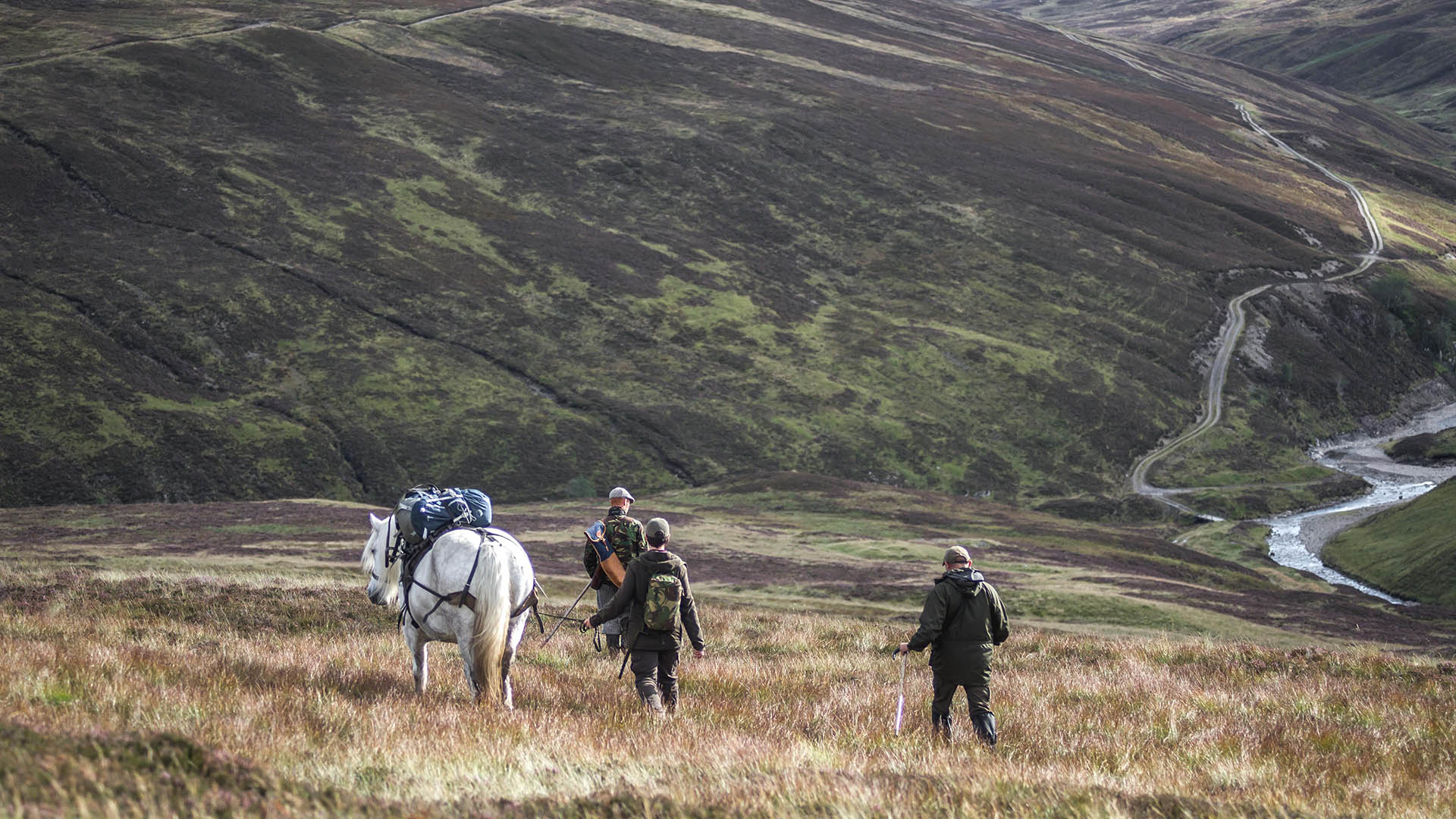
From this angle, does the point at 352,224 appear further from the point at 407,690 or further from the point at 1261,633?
Result: the point at 407,690

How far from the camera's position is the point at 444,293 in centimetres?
10344

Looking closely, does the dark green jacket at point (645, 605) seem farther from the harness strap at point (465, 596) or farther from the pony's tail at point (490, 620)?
the pony's tail at point (490, 620)

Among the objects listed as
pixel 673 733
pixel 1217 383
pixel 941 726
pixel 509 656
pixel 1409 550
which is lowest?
pixel 1217 383

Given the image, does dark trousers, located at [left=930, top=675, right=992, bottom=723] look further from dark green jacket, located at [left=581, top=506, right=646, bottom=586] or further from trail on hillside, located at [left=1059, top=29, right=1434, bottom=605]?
trail on hillside, located at [left=1059, top=29, right=1434, bottom=605]

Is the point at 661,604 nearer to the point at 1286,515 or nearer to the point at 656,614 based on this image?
the point at 656,614

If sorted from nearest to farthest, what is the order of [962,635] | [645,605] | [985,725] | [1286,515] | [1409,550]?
[985,725] → [962,635] → [645,605] → [1409,550] → [1286,515]

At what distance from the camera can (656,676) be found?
13.9 meters

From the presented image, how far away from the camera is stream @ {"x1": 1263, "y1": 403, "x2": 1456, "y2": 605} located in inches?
2899

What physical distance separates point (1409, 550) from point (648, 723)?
222 ft

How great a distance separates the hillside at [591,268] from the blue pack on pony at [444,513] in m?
66.7

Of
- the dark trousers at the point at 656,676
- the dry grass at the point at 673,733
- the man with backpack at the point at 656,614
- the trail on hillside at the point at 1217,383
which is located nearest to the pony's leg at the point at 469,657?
the dry grass at the point at 673,733

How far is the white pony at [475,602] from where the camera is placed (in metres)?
12.8

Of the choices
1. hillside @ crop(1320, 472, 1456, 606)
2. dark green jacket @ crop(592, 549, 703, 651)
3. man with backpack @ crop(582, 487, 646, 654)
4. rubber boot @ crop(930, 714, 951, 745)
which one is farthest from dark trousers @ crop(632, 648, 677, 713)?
hillside @ crop(1320, 472, 1456, 606)

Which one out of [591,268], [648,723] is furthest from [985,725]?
[591,268]
